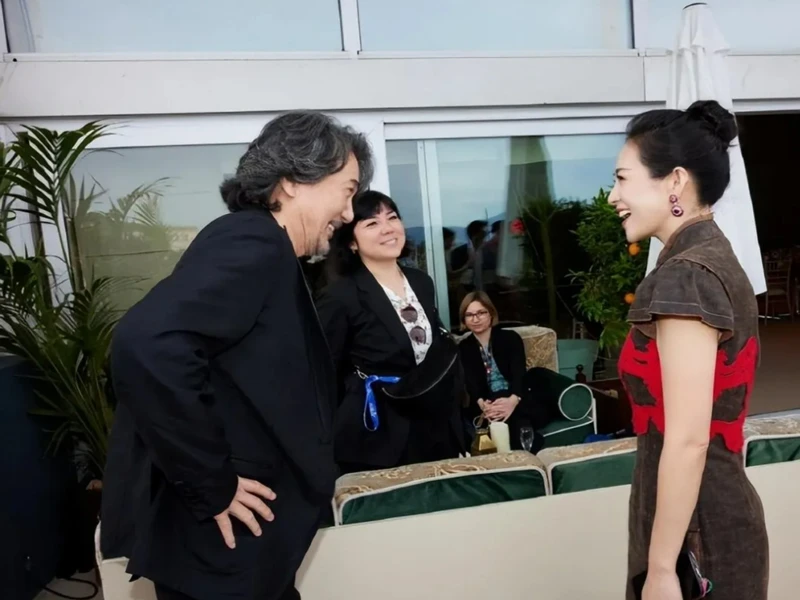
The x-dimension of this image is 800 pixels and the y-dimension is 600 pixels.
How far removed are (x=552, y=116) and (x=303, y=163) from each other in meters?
2.90

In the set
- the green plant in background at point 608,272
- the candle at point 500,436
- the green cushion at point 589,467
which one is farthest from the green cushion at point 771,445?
the green plant in background at point 608,272

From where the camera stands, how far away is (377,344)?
2.07m

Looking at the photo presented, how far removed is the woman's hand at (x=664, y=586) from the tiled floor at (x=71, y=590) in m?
2.41

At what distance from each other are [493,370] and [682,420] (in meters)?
2.38

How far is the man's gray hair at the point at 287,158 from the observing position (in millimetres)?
1150

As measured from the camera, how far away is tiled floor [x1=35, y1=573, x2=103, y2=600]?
2.67 metres

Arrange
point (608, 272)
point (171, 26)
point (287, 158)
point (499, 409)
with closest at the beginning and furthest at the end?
point (287, 158) → point (499, 409) → point (171, 26) → point (608, 272)

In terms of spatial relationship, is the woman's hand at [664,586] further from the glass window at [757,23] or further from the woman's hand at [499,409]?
the glass window at [757,23]

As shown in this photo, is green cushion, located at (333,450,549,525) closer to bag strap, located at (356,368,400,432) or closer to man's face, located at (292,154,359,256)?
bag strap, located at (356,368,400,432)

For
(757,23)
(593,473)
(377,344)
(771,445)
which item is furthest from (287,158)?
(757,23)

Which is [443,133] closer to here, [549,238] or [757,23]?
[549,238]

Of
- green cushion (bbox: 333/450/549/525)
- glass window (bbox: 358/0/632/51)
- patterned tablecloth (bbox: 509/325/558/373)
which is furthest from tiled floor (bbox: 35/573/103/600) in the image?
glass window (bbox: 358/0/632/51)

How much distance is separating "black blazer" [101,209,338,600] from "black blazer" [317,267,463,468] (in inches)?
33.5

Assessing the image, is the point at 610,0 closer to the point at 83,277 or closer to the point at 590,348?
the point at 590,348
